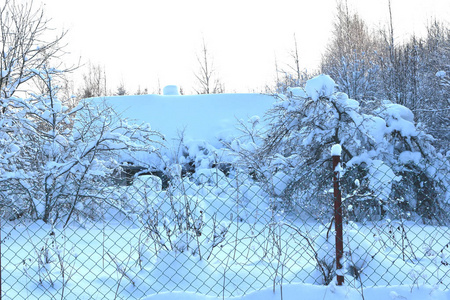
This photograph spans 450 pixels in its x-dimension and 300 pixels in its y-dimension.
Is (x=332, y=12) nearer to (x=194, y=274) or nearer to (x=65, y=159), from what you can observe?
(x=65, y=159)

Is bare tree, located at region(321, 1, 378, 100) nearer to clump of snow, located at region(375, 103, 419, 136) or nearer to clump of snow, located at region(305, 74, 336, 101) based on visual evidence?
clump of snow, located at region(375, 103, 419, 136)

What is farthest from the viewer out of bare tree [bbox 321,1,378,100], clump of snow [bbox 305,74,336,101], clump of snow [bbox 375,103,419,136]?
bare tree [bbox 321,1,378,100]

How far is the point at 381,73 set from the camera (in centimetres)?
1143

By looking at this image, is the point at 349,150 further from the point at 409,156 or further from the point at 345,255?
the point at 345,255

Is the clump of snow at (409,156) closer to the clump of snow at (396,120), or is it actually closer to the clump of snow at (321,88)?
the clump of snow at (396,120)

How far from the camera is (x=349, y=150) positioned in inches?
235

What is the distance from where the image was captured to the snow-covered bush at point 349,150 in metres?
5.38

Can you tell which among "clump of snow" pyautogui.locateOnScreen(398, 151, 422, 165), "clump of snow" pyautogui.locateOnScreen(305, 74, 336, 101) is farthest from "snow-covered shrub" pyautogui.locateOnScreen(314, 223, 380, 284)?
"clump of snow" pyautogui.locateOnScreen(398, 151, 422, 165)

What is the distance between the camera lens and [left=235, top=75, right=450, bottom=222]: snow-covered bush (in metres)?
5.38

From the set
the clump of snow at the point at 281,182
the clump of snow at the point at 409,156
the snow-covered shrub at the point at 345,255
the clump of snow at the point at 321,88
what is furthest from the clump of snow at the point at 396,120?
the snow-covered shrub at the point at 345,255

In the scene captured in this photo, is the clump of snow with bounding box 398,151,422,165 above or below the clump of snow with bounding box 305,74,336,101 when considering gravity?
below

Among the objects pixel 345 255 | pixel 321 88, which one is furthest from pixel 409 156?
pixel 345 255

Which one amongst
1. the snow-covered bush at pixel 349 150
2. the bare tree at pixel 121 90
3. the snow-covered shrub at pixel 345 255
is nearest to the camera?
the snow-covered shrub at pixel 345 255

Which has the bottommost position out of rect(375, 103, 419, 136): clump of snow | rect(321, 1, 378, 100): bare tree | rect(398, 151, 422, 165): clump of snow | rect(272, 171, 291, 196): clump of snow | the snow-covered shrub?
the snow-covered shrub
